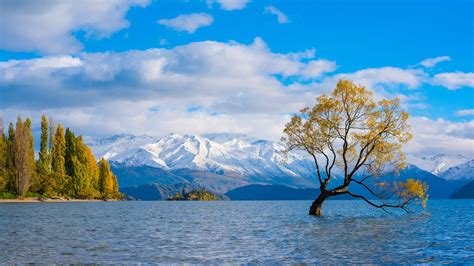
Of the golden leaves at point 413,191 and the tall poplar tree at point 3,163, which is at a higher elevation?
the tall poplar tree at point 3,163

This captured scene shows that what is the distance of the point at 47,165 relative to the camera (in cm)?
16438

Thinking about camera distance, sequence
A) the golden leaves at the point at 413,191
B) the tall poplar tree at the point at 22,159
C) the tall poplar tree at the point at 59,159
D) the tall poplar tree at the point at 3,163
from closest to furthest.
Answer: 1. the golden leaves at the point at 413,191
2. the tall poplar tree at the point at 3,163
3. the tall poplar tree at the point at 22,159
4. the tall poplar tree at the point at 59,159

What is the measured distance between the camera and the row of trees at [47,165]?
5743 inches

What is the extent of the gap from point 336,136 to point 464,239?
1185 inches

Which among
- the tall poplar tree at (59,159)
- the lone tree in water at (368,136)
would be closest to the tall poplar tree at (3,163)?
the tall poplar tree at (59,159)

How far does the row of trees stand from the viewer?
14588 centimetres

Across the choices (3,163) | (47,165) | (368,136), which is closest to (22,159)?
(3,163)

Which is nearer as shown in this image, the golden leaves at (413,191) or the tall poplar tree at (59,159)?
the golden leaves at (413,191)

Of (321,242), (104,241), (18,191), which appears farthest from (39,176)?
(321,242)

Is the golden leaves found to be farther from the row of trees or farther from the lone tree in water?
the row of trees

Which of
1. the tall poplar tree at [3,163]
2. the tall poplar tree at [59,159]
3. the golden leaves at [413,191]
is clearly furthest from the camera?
the tall poplar tree at [59,159]

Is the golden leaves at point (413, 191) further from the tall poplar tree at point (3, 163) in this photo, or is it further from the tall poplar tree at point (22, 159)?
the tall poplar tree at point (3, 163)

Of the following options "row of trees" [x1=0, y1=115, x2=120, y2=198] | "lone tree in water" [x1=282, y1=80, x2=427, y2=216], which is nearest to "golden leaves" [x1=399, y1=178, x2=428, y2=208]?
"lone tree in water" [x1=282, y1=80, x2=427, y2=216]

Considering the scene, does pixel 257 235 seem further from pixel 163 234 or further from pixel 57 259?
pixel 57 259
